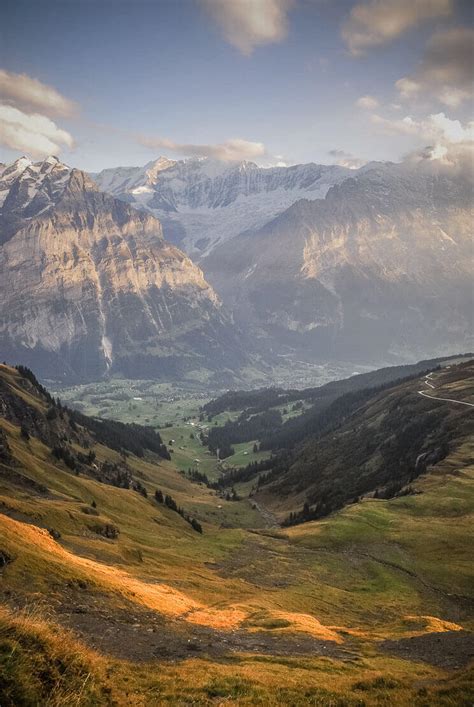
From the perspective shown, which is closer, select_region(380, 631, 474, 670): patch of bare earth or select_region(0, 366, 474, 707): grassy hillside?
select_region(0, 366, 474, 707): grassy hillside

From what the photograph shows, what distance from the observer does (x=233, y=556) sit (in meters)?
104

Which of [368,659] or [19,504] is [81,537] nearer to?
[19,504]

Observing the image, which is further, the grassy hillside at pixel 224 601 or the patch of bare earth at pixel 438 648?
the patch of bare earth at pixel 438 648

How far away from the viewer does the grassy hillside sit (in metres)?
22.8

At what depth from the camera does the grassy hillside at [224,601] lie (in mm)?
22828

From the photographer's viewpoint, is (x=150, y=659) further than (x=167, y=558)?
No

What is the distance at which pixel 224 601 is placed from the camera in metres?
64.0

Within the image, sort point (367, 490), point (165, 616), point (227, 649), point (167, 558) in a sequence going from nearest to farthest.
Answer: point (227, 649) → point (165, 616) → point (167, 558) → point (367, 490)

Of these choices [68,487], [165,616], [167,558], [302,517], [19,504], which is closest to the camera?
[165,616]

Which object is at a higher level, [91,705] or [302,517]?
[91,705]

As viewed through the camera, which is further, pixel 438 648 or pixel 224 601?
pixel 224 601

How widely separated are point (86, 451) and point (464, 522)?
457ft

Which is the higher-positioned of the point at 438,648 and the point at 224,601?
the point at 438,648

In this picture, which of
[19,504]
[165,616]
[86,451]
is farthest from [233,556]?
[86,451]
